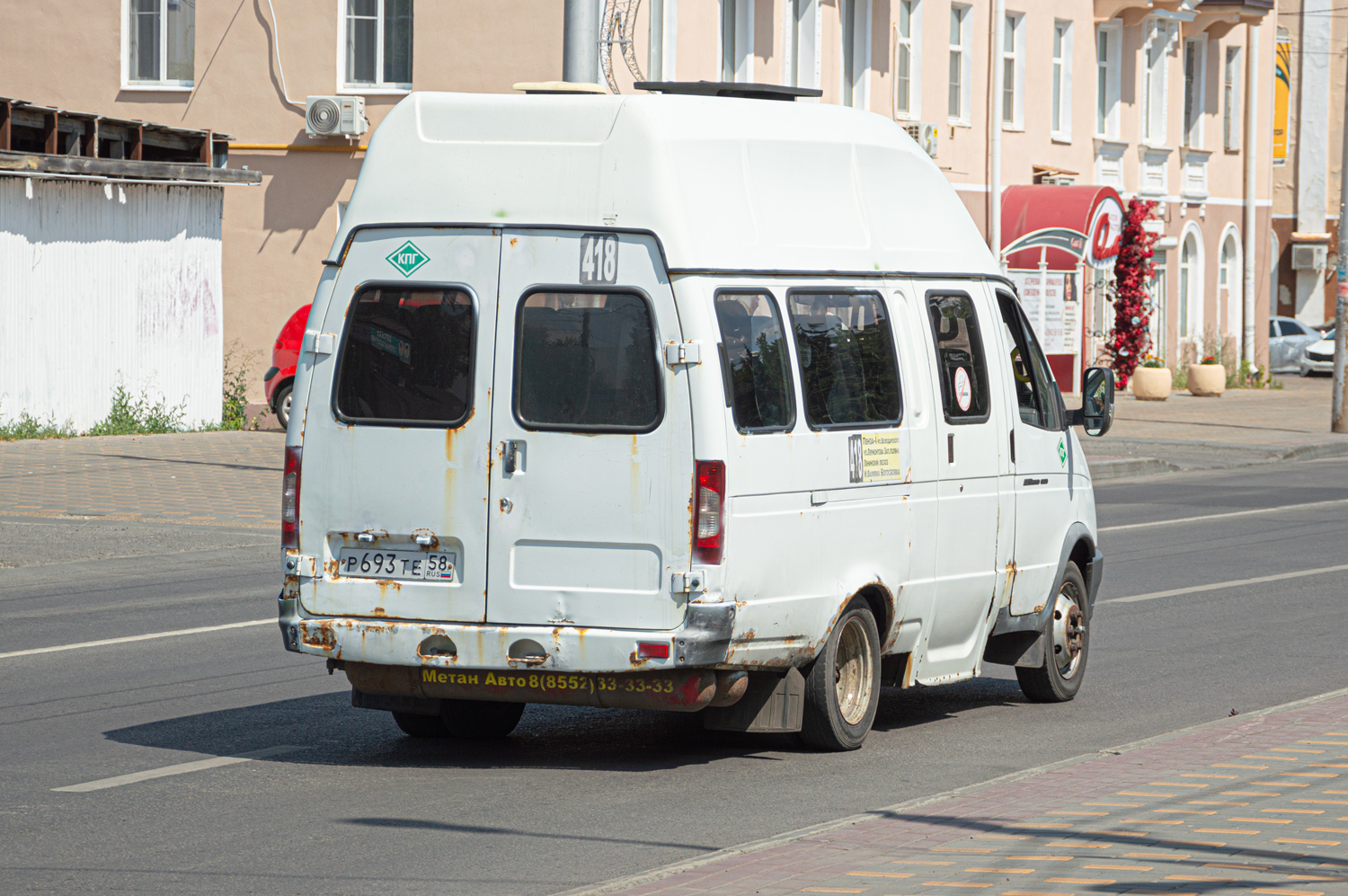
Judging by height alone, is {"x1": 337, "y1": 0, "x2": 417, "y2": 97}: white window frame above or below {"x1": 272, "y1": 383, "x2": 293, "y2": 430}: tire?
above

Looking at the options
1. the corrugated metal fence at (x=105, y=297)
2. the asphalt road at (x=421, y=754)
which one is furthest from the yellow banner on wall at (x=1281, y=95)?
the asphalt road at (x=421, y=754)

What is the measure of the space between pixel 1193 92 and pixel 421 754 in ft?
135

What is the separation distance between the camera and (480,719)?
27.6 ft

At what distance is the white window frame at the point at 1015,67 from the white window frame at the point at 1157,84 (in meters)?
5.56

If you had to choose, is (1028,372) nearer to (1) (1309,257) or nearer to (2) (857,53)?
(2) (857,53)

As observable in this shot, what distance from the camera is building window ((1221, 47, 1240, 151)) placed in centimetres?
4703

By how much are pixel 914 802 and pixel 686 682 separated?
38.5 inches

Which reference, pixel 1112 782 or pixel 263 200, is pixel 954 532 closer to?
pixel 1112 782

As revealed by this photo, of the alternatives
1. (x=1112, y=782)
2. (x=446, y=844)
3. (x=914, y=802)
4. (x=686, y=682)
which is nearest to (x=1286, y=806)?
(x=1112, y=782)

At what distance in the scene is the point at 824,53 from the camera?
33.4 metres

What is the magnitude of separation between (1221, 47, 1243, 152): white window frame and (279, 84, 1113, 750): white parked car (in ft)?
135

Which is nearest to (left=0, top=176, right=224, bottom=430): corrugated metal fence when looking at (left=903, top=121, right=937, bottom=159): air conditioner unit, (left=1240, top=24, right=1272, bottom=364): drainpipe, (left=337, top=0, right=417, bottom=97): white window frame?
(left=337, top=0, right=417, bottom=97): white window frame

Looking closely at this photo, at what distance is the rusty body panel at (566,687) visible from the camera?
7434mm

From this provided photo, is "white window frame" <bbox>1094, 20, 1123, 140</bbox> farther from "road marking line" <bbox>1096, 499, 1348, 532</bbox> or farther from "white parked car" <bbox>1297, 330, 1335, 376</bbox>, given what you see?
"road marking line" <bbox>1096, 499, 1348, 532</bbox>
